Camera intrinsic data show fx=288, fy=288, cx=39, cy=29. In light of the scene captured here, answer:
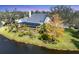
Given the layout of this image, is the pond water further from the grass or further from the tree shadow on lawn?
the tree shadow on lawn

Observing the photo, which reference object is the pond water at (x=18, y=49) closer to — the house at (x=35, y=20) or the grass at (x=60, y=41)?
the grass at (x=60, y=41)

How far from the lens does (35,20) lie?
2.78m

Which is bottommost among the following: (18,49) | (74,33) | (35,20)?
(18,49)

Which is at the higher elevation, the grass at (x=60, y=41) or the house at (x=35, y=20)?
the house at (x=35, y=20)

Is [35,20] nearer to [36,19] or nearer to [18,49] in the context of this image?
[36,19]

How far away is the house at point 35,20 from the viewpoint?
278 cm

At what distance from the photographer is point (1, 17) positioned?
2.78m

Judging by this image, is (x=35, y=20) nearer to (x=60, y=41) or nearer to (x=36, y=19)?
(x=36, y=19)

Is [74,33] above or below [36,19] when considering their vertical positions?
below

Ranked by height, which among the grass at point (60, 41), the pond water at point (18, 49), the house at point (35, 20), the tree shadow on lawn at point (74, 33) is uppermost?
the house at point (35, 20)

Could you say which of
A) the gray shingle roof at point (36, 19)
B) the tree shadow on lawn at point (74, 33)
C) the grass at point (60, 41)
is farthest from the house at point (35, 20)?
the tree shadow on lawn at point (74, 33)

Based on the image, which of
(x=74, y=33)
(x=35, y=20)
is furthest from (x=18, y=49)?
(x=74, y=33)
